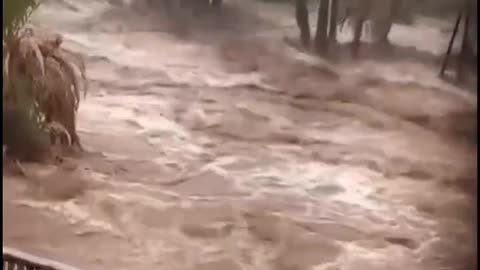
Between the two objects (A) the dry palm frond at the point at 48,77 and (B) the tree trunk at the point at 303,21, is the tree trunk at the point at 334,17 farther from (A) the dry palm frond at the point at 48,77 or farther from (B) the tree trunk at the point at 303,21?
(A) the dry palm frond at the point at 48,77

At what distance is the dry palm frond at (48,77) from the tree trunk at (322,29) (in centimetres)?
37

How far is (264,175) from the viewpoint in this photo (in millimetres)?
1613

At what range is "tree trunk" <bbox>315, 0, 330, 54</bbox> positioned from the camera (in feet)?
5.21

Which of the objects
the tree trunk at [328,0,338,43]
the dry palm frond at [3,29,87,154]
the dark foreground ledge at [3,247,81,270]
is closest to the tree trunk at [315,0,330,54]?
the tree trunk at [328,0,338,43]

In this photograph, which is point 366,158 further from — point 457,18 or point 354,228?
point 457,18

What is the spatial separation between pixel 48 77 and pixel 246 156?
0.34 metres

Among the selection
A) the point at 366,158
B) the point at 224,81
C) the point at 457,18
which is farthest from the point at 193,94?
the point at 457,18

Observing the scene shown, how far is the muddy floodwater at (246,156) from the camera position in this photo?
156 centimetres

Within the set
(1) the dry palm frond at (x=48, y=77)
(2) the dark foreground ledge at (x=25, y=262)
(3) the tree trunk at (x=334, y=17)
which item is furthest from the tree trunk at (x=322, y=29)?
(2) the dark foreground ledge at (x=25, y=262)

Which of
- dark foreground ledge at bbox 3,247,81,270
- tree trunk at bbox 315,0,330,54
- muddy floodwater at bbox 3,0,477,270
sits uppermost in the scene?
tree trunk at bbox 315,0,330,54

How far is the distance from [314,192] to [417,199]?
151 mm

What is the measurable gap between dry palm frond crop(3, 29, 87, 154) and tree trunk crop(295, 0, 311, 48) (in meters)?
0.34

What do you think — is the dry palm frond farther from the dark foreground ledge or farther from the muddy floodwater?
the dark foreground ledge

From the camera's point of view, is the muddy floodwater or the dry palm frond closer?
the muddy floodwater
